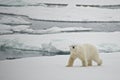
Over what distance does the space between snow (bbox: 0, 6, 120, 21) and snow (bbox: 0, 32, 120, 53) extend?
0.73 feet

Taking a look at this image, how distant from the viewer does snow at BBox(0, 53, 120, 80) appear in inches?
151

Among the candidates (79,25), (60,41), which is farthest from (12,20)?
(79,25)

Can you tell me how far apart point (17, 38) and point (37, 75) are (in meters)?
0.93

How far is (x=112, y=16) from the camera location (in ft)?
16.1

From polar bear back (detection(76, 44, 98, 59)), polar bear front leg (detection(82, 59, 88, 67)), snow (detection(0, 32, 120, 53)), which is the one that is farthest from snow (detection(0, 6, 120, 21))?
polar bear front leg (detection(82, 59, 88, 67))

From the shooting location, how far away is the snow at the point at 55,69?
12.6 ft

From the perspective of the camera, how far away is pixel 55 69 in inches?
162

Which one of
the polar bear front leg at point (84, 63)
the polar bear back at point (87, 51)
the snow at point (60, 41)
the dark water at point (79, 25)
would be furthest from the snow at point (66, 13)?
the polar bear front leg at point (84, 63)

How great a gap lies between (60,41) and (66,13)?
0.41 m

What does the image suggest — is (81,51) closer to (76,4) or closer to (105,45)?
(105,45)

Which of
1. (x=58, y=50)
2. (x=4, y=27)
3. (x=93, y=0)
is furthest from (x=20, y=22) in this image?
(x=93, y=0)

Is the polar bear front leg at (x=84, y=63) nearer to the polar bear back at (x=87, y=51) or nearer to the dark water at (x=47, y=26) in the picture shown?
the polar bear back at (x=87, y=51)

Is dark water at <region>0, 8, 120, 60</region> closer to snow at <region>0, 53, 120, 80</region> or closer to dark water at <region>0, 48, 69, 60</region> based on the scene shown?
dark water at <region>0, 48, 69, 60</region>

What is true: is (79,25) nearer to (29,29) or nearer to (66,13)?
(66,13)
